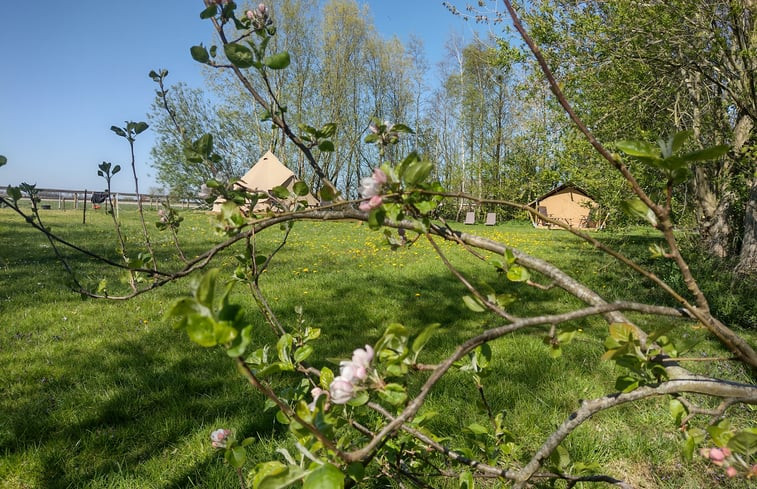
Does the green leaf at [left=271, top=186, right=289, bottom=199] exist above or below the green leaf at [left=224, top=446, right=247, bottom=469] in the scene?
above

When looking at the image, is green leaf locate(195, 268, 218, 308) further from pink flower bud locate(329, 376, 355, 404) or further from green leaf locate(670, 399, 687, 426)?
green leaf locate(670, 399, 687, 426)

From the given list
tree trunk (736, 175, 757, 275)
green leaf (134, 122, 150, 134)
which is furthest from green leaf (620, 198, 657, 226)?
tree trunk (736, 175, 757, 275)

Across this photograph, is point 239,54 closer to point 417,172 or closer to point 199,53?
point 199,53

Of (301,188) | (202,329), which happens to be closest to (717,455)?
(202,329)

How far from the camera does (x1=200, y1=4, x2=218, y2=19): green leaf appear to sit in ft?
3.26

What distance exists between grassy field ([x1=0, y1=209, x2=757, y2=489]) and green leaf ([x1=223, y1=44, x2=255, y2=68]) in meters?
0.72

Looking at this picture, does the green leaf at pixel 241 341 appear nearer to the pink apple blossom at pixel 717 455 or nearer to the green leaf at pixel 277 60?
the green leaf at pixel 277 60

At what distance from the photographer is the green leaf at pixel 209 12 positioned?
99 centimetres

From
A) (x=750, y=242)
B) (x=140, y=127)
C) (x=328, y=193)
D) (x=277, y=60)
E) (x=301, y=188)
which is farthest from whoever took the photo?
(x=750, y=242)

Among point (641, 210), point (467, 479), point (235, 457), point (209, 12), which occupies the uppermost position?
point (209, 12)

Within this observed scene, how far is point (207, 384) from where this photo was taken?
2.98 metres

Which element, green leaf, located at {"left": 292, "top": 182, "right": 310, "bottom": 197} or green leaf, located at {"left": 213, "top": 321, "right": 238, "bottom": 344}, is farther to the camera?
green leaf, located at {"left": 292, "top": 182, "right": 310, "bottom": 197}

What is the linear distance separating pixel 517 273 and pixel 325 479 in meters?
0.56

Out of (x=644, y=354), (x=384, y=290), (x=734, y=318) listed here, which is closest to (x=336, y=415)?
(x=644, y=354)
